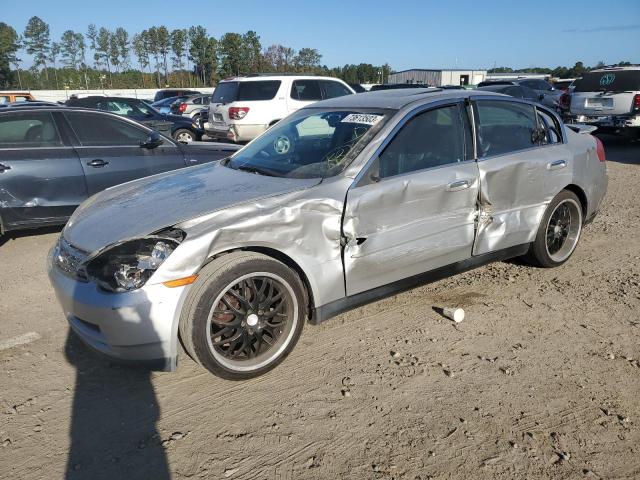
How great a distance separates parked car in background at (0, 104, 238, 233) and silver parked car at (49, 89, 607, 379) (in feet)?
6.91

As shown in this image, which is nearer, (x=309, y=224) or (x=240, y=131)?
(x=309, y=224)

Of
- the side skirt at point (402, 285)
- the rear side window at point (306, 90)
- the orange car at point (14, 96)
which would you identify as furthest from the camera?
the orange car at point (14, 96)

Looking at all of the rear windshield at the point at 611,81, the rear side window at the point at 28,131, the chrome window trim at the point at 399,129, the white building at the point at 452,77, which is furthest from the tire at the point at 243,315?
the white building at the point at 452,77

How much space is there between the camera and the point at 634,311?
3879 millimetres

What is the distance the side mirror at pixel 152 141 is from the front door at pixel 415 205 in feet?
12.3

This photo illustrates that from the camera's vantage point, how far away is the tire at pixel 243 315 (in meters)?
2.84

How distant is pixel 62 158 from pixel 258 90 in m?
6.83

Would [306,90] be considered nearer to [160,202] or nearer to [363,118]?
[363,118]

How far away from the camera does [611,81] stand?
38.8 feet

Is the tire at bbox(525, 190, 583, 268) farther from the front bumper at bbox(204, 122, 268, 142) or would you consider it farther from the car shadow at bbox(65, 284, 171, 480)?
the front bumper at bbox(204, 122, 268, 142)

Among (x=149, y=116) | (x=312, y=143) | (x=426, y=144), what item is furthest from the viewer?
(x=149, y=116)

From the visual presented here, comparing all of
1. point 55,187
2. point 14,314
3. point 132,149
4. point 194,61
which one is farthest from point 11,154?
point 194,61

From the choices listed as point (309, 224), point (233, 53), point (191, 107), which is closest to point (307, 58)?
point (233, 53)

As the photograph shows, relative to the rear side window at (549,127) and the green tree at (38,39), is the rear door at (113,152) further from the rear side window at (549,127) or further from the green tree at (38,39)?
the green tree at (38,39)
